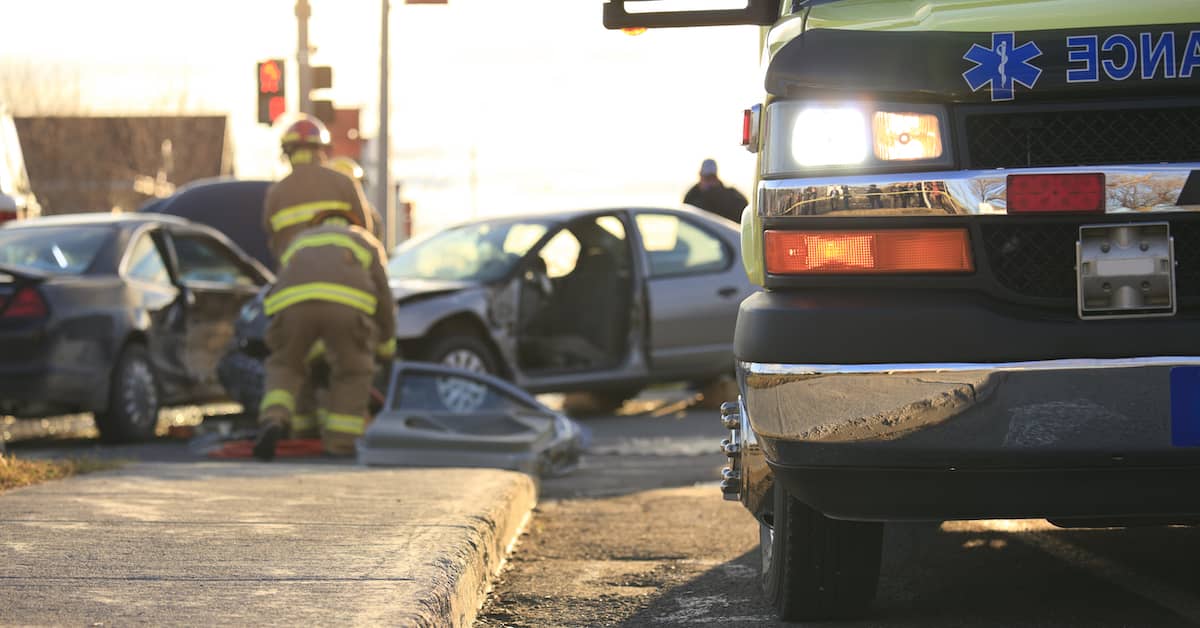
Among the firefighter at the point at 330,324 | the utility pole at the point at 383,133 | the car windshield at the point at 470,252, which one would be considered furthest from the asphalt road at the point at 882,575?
the utility pole at the point at 383,133

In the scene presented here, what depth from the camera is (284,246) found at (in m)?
11.1

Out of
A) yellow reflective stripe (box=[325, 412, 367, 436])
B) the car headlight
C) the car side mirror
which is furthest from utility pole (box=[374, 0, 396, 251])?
the car headlight

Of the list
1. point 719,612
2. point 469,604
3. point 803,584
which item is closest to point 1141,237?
point 803,584

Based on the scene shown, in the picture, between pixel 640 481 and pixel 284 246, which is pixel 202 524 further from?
pixel 284 246

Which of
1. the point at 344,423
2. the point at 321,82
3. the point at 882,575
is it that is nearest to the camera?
the point at 882,575

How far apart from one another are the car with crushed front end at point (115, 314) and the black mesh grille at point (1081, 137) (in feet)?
24.2

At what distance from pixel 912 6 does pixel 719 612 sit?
173cm

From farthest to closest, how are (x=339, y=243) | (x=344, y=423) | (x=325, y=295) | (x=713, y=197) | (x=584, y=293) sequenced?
(x=713, y=197), (x=584, y=293), (x=339, y=243), (x=325, y=295), (x=344, y=423)

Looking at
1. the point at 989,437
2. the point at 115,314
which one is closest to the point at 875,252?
the point at 989,437

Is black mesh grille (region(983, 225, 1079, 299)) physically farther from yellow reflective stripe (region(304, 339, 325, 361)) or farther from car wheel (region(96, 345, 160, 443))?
car wheel (region(96, 345, 160, 443))

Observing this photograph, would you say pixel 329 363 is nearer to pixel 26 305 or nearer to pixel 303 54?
pixel 26 305

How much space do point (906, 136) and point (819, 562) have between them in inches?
44.6

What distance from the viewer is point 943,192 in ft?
12.9

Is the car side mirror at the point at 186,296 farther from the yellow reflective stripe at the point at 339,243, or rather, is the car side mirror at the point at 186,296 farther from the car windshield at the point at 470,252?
the yellow reflective stripe at the point at 339,243
